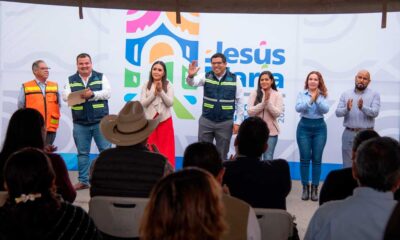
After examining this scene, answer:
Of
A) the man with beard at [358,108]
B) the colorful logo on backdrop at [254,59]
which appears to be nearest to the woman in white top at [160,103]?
the colorful logo on backdrop at [254,59]

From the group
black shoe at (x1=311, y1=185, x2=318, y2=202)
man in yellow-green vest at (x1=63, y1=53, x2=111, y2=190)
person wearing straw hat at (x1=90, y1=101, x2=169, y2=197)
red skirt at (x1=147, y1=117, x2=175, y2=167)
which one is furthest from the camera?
red skirt at (x1=147, y1=117, x2=175, y2=167)

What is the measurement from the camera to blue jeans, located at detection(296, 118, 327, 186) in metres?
6.26

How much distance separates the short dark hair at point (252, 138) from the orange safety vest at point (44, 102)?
392cm

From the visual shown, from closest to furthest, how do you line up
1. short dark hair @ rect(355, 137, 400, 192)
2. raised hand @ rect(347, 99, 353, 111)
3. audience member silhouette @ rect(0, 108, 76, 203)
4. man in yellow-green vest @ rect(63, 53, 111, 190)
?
short dark hair @ rect(355, 137, 400, 192) → audience member silhouette @ rect(0, 108, 76, 203) → raised hand @ rect(347, 99, 353, 111) → man in yellow-green vest @ rect(63, 53, 111, 190)

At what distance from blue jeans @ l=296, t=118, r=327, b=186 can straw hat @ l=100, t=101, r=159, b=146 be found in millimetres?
2795

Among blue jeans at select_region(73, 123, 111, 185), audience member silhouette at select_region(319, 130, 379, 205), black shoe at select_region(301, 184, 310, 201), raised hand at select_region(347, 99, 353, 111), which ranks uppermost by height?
raised hand at select_region(347, 99, 353, 111)

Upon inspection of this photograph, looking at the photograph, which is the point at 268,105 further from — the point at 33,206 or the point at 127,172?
the point at 33,206

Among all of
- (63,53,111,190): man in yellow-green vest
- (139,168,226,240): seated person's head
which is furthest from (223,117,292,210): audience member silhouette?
(63,53,111,190): man in yellow-green vest

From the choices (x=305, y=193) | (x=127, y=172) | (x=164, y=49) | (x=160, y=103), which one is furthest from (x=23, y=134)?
(x=164, y=49)

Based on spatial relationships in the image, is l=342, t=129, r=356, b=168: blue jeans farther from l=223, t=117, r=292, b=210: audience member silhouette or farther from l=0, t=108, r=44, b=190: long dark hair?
l=0, t=108, r=44, b=190: long dark hair

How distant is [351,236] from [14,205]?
51.5 inches

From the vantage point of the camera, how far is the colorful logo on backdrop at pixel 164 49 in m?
7.68

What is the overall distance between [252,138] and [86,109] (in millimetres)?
3634

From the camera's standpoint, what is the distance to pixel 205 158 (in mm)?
2732
